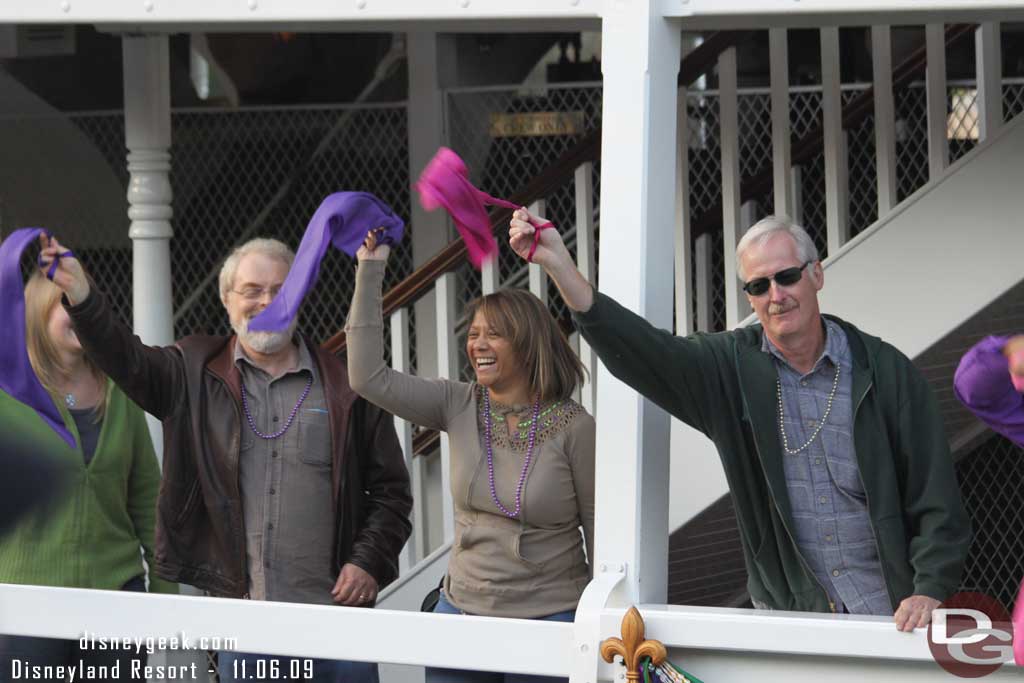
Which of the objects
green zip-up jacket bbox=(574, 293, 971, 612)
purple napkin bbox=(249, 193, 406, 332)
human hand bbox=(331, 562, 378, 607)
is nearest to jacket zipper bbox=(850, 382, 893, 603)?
green zip-up jacket bbox=(574, 293, 971, 612)

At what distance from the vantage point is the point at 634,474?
3586mm

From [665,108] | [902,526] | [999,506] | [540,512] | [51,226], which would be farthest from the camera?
[51,226]

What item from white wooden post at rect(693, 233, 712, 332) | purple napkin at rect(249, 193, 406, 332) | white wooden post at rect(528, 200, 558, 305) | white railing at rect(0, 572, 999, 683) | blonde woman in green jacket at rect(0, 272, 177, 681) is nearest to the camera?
white railing at rect(0, 572, 999, 683)

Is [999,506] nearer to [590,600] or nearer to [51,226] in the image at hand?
[590,600]

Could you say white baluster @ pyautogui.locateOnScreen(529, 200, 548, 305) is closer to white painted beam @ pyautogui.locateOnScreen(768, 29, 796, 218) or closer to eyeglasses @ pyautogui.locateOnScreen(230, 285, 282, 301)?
white painted beam @ pyautogui.locateOnScreen(768, 29, 796, 218)

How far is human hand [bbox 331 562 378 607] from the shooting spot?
4148 millimetres

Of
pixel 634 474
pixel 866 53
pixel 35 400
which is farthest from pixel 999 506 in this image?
pixel 35 400

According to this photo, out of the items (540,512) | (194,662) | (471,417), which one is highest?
(471,417)

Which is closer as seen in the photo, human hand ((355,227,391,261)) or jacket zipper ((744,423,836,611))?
jacket zipper ((744,423,836,611))

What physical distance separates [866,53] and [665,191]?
473 cm

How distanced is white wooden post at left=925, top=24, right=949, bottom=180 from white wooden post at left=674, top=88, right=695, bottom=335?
771 mm

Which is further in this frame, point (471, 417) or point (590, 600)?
point (471, 417)

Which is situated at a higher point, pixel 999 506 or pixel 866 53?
pixel 866 53

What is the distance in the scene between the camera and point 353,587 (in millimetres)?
4148
